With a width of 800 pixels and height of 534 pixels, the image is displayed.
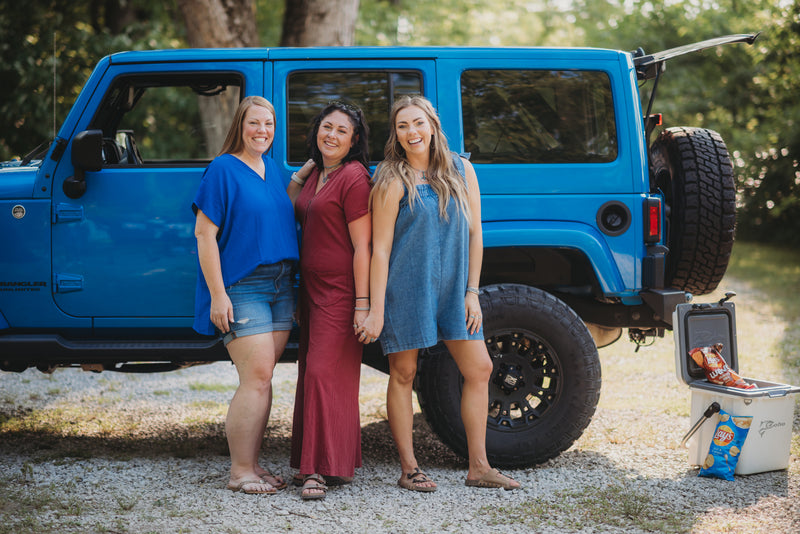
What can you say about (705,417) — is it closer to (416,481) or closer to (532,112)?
(416,481)

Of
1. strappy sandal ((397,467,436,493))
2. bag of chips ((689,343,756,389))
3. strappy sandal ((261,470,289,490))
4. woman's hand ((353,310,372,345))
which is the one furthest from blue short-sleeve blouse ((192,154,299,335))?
bag of chips ((689,343,756,389))

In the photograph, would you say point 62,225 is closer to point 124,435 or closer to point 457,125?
point 124,435

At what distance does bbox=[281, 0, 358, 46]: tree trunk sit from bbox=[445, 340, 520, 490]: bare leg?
5600mm

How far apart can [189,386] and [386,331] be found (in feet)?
10.7

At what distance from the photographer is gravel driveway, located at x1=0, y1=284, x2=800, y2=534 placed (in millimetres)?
3475

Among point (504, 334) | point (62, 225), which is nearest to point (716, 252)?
point (504, 334)

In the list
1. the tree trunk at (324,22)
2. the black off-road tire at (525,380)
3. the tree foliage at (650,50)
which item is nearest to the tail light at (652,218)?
the black off-road tire at (525,380)

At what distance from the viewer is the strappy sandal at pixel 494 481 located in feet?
12.7

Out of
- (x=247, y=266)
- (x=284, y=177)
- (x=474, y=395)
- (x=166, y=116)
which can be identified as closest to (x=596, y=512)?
(x=474, y=395)

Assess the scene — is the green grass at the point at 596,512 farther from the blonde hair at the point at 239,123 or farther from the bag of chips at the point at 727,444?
the blonde hair at the point at 239,123

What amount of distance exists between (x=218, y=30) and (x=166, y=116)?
5661 millimetres

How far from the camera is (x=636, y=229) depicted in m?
4.11

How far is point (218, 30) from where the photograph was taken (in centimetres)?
823

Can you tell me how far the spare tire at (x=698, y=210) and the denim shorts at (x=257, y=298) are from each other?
2013 mm
